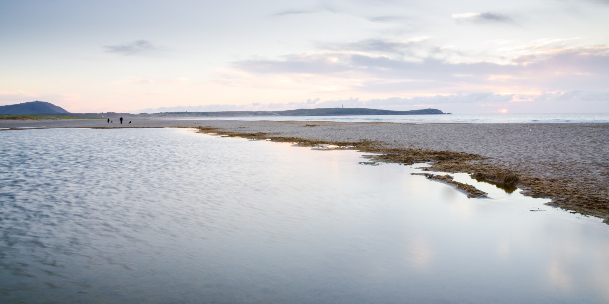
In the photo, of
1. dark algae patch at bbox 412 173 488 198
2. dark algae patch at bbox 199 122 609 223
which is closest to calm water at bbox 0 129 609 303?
dark algae patch at bbox 412 173 488 198

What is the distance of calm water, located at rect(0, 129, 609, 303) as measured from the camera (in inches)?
205

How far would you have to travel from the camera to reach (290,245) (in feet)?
23.3

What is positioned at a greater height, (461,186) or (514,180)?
(514,180)

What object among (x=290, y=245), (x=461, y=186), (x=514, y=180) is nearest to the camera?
(x=290, y=245)

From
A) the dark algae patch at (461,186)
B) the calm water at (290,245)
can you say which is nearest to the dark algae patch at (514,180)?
the dark algae patch at (461,186)

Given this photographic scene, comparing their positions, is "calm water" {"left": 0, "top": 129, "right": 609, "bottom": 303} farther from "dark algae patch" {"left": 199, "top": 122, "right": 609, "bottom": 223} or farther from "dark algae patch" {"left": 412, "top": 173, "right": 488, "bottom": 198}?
"dark algae patch" {"left": 199, "top": 122, "right": 609, "bottom": 223}

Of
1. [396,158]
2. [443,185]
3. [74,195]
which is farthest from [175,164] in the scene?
[443,185]

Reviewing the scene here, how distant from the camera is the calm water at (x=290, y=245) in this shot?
520 cm

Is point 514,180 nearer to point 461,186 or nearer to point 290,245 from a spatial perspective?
point 461,186

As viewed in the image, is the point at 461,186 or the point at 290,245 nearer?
the point at 290,245

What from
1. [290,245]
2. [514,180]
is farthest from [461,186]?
[290,245]

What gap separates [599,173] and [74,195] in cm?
1884

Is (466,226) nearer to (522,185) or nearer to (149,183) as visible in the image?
(522,185)

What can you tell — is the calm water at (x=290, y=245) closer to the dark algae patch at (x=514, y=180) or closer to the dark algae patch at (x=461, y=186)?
the dark algae patch at (x=461, y=186)
